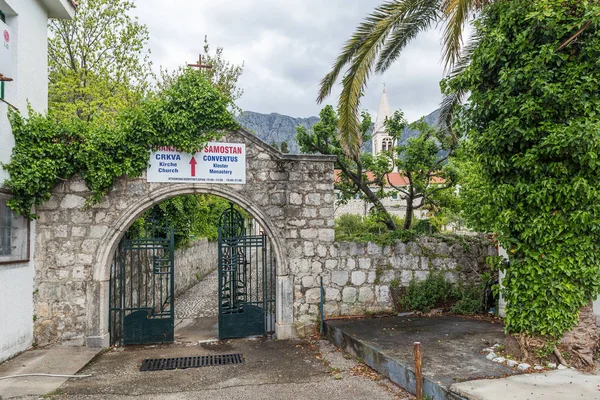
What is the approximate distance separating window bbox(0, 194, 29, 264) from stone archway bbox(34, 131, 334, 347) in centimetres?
26

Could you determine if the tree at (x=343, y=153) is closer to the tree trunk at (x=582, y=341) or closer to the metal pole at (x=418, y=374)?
the tree trunk at (x=582, y=341)

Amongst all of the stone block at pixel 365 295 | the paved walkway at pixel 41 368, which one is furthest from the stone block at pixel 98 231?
the stone block at pixel 365 295

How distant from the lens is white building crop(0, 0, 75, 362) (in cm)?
621

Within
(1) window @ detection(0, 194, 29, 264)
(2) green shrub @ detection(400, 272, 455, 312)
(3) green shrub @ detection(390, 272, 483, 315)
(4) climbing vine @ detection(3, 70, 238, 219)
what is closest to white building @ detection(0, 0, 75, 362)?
(1) window @ detection(0, 194, 29, 264)

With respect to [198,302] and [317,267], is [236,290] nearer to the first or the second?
[317,267]

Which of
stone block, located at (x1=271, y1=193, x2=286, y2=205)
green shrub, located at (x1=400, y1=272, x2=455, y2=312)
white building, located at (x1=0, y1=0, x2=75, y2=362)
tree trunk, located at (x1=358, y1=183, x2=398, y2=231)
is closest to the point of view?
white building, located at (x1=0, y1=0, x2=75, y2=362)

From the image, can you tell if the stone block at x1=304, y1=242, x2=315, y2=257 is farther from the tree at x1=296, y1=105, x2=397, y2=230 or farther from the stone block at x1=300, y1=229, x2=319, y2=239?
the tree at x1=296, y1=105, x2=397, y2=230

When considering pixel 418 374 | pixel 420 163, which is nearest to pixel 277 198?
pixel 418 374

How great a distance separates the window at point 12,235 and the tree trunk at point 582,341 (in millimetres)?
7469

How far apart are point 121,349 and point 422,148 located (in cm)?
791

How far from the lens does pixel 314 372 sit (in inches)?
231

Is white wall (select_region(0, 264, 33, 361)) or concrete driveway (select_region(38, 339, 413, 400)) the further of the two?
white wall (select_region(0, 264, 33, 361))

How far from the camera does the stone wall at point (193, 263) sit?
12.6 m

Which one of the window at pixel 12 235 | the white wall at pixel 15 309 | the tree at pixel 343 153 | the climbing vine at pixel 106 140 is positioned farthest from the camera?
the tree at pixel 343 153
